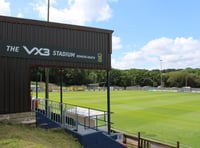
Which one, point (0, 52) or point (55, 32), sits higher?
point (55, 32)

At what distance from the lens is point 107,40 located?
1498cm

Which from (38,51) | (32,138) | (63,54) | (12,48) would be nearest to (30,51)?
(38,51)

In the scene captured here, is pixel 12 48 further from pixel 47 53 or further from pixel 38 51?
pixel 47 53

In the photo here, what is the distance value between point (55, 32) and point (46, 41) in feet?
1.94

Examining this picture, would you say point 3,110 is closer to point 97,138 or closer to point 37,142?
point 37,142

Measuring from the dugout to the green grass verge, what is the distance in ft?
4.11

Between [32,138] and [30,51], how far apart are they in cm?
394

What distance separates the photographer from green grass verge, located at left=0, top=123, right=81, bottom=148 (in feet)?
30.8

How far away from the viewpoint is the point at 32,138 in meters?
10.3

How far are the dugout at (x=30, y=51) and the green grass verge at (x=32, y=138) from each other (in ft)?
4.11

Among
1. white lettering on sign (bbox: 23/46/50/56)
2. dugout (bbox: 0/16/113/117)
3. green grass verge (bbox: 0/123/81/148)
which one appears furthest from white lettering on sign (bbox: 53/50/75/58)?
green grass verge (bbox: 0/123/81/148)

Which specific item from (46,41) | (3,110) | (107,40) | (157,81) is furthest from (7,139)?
(157,81)

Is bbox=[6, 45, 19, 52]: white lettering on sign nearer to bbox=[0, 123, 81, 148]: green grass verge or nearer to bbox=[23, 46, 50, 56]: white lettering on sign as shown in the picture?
bbox=[23, 46, 50, 56]: white lettering on sign

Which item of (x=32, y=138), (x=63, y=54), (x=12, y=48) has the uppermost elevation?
(x=12, y=48)
